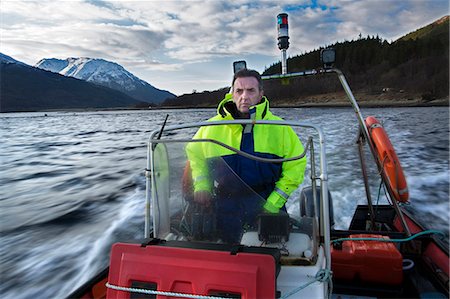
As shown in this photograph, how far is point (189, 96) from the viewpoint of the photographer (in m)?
96.9

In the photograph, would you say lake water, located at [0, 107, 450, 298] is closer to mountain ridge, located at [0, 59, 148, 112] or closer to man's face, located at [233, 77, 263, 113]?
man's face, located at [233, 77, 263, 113]

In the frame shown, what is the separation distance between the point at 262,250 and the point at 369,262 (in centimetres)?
131

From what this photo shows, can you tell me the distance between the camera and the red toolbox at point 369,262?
102 inches

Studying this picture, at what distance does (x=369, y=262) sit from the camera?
104 inches

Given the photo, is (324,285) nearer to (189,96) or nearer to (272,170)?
(272,170)

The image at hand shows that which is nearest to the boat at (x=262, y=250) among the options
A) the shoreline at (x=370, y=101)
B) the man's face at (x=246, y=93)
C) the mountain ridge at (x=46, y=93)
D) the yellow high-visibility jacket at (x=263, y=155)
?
the yellow high-visibility jacket at (x=263, y=155)

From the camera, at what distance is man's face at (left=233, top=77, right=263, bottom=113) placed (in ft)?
8.51

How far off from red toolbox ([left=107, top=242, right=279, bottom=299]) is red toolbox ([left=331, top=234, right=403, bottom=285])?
1262mm

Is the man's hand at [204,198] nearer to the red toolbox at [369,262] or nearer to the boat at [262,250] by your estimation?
the boat at [262,250]

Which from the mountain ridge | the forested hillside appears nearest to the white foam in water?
the forested hillside

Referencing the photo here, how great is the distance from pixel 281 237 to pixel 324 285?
1.18 feet

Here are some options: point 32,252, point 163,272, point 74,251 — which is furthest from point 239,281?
point 32,252

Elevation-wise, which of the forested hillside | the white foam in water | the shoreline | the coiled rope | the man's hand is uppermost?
the forested hillside

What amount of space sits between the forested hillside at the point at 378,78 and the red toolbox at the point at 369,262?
1870 inches
